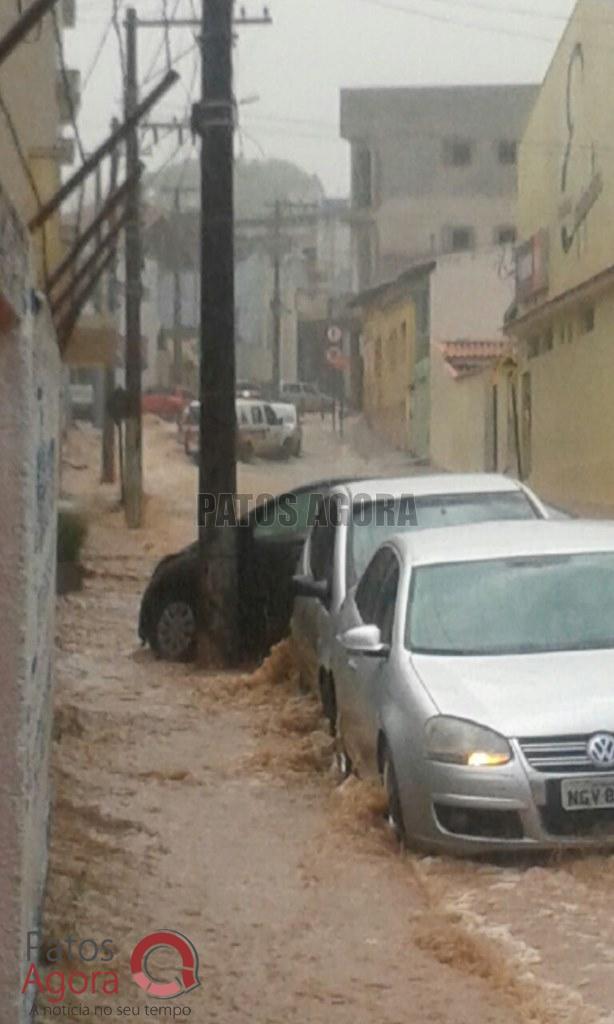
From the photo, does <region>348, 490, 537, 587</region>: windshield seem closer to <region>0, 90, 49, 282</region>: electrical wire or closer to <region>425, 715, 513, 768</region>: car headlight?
<region>0, 90, 49, 282</region>: electrical wire

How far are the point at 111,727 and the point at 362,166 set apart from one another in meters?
55.0

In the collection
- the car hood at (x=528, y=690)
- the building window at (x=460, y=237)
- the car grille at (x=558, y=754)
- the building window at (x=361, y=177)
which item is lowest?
the car grille at (x=558, y=754)

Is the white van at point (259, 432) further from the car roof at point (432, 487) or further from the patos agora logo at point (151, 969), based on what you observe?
the patos agora logo at point (151, 969)

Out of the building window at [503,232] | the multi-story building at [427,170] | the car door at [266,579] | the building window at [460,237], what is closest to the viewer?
the car door at [266,579]

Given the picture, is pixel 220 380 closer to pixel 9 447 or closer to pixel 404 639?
pixel 404 639

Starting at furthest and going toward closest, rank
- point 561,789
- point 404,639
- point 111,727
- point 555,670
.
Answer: point 111,727 < point 404,639 < point 555,670 < point 561,789

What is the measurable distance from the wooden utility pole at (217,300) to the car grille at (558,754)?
7.17m

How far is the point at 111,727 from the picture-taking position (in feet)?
40.4

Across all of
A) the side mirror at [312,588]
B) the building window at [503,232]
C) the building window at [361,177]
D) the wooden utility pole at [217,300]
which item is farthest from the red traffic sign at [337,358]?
the side mirror at [312,588]

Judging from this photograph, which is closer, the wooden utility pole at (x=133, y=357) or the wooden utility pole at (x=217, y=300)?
the wooden utility pole at (x=217, y=300)

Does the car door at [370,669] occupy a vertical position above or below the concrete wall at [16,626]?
below

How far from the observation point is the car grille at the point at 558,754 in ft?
25.1

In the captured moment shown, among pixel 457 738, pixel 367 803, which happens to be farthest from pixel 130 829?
pixel 457 738

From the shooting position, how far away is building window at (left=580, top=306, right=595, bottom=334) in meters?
29.3
